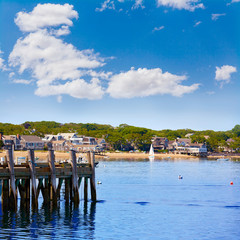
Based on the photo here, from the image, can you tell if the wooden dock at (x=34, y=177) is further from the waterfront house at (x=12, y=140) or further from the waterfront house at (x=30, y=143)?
the waterfront house at (x=30, y=143)

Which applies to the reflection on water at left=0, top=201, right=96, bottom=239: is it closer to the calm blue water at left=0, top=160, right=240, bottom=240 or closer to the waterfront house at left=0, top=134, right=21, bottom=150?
the calm blue water at left=0, top=160, right=240, bottom=240

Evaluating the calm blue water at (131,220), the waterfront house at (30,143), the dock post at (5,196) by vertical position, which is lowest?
the calm blue water at (131,220)

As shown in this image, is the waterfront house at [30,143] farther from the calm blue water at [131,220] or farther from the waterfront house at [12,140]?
the calm blue water at [131,220]

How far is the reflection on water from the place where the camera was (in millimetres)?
28469

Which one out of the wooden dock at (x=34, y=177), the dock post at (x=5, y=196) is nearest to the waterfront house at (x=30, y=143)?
the wooden dock at (x=34, y=177)

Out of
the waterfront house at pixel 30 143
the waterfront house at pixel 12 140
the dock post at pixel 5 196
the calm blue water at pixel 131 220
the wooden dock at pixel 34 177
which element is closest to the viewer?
the calm blue water at pixel 131 220

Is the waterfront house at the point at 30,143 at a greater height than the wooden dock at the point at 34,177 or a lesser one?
greater

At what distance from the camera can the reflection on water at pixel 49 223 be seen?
28.5m

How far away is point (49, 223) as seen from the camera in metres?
31.8

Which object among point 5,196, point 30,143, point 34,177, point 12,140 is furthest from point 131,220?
point 30,143

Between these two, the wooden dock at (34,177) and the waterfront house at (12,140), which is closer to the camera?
the wooden dock at (34,177)

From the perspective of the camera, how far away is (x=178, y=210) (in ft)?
133

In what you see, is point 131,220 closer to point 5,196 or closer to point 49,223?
point 49,223

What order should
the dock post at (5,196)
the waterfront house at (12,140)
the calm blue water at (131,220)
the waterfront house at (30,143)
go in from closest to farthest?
the calm blue water at (131,220) < the dock post at (5,196) < the waterfront house at (12,140) < the waterfront house at (30,143)
